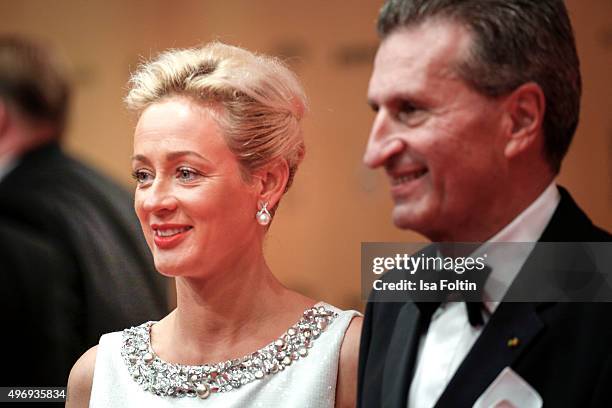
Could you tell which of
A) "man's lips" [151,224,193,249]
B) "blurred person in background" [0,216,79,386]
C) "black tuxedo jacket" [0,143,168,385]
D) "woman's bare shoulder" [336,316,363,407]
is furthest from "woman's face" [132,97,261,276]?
"blurred person in background" [0,216,79,386]

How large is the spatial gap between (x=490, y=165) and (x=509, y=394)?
1.21ft

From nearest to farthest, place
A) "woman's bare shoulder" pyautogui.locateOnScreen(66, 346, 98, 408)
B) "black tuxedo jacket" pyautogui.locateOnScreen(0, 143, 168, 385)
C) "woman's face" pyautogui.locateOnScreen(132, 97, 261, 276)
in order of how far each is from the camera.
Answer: "woman's face" pyautogui.locateOnScreen(132, 97, 261, 276) < "woman's bare shoulder" pyautogui.locateOnScreen(66, 346, 98, 408) < "black tuxedo jacket" pyautogui.locateOnScreen(0, 143, 168, 385)

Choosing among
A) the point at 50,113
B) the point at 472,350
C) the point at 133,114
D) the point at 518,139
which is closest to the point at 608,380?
the point at 472,350

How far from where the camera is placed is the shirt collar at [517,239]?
68.4 inches

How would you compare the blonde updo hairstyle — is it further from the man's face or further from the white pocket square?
the white pocket square

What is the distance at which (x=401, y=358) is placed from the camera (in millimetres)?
1817

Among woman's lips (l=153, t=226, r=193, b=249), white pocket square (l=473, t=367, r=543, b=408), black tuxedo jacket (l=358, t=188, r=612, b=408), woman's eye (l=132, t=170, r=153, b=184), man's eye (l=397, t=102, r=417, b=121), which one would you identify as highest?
man's eye (l=397, t=102, r=417, b=121)

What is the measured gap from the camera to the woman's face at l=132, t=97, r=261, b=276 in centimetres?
Answer: 213

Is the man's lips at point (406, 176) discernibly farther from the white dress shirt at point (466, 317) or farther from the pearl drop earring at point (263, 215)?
the pearl drop earring at point (263, 215)

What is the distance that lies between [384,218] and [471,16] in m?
0.82

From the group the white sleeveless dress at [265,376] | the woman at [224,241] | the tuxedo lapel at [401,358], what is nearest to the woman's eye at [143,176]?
the woman at [224,241]

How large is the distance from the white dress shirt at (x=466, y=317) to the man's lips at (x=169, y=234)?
23.1 inches

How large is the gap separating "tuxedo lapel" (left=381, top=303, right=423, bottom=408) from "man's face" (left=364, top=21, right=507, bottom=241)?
7.3 inches

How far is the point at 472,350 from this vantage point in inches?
66.8
